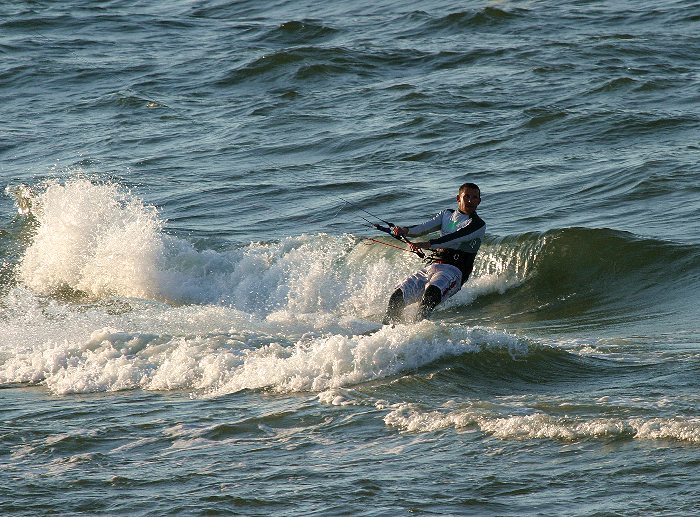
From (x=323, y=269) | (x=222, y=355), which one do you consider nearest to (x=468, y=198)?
(x=222, y=355)

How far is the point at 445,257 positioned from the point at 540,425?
4.13 metres

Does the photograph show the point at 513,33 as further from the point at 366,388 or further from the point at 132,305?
the point at 366,388

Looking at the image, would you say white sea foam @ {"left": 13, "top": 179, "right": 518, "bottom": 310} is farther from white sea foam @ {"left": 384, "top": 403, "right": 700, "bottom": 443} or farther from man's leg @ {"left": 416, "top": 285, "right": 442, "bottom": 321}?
white sea foam @ {"left": 384, "top": 403, "right": 700, "bottom": 443}

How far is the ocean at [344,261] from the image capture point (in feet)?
24.9

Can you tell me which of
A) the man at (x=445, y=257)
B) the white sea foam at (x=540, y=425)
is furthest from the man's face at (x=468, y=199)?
the white sea foam at (x=540, y=425)

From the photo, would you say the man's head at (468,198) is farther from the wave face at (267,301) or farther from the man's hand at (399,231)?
the wave face at (267,301)

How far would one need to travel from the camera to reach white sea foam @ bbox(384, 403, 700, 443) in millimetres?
7727

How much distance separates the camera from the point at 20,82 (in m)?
27.9

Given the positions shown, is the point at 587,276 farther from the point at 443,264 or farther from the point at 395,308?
the point at 395,308

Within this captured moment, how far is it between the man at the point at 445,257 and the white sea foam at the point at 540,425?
10.3 feet

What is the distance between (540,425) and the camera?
8031 millimetres

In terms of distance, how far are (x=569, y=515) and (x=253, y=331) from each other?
5272 mm

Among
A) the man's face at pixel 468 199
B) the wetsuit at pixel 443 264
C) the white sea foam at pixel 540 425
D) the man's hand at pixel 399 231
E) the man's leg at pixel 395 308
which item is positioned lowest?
the white sea foam at pixel 540 425

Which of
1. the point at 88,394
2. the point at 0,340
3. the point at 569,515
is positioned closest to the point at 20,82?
the point at 0,340
